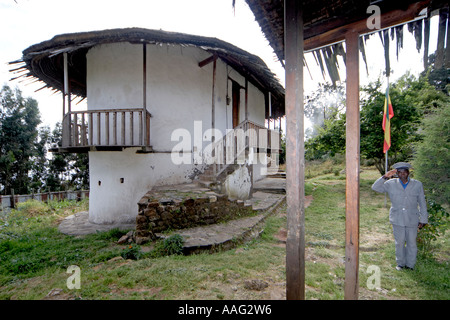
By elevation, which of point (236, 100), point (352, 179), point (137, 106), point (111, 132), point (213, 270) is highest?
point (236, 100)

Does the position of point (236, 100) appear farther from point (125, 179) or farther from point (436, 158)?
point (436, 158)

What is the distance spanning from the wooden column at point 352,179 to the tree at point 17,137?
25004 millimetres

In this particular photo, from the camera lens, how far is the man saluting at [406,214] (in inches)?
148

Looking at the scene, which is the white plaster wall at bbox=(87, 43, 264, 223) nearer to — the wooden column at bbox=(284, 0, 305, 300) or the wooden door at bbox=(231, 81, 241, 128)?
the wooden door at bbox=(231, 81, 241, 128)

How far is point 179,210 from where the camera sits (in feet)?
18.4

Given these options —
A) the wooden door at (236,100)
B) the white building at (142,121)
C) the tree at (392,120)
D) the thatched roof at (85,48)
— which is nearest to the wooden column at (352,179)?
the white building at (142,121)

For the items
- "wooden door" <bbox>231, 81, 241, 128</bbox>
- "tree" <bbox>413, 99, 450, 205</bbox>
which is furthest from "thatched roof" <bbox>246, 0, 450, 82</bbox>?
"wooden door" <bbox>231, 81, 241, 128</bbox>

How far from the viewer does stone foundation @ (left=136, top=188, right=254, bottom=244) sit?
529 centimetres

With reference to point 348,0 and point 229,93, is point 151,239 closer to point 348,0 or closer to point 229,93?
point 348,0

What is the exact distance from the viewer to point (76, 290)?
10.1 ft

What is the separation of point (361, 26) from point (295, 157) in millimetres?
1753

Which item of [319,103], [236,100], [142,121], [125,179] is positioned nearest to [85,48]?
[142,121]

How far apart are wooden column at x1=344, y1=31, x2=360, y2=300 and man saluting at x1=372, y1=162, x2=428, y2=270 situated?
1857 mm

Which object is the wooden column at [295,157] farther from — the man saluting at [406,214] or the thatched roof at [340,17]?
the man saluting at [406,214]
